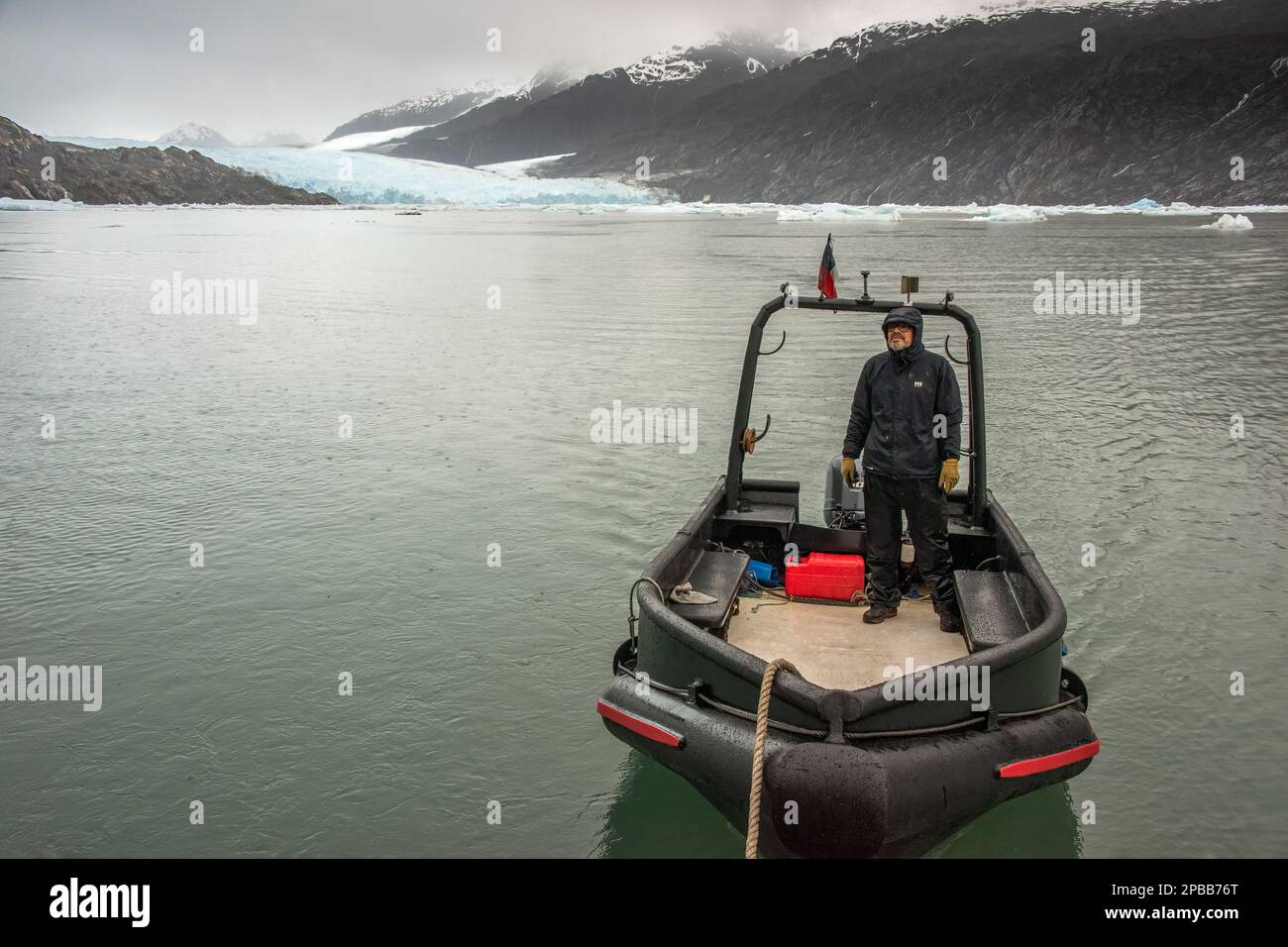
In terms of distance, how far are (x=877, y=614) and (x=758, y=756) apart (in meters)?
2.04

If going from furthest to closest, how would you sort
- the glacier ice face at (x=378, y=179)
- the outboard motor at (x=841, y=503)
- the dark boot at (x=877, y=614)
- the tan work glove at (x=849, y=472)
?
the glacier ice face at (x=378, y=179), the outboard motor at (x=841, y=503), the tan work glove at (x=849, y=472), the dark boot at (x=877, y=614)

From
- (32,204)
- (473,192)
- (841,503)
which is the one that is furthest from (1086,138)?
(841,503)

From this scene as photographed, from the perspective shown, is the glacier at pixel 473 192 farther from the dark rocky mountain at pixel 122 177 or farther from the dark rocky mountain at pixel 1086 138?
the dark rocky mountain at pixel 1086 138

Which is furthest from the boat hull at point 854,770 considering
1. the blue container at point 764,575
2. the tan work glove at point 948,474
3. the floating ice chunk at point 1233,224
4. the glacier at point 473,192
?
the glacier at point 473,192

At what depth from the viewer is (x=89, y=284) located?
101 feet

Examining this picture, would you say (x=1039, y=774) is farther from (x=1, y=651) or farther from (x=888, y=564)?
(x=1, y=651)

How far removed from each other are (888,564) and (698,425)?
7.34 meters

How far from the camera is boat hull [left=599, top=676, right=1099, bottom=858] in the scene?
13.8 ft

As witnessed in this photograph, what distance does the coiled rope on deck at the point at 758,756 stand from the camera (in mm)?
4328

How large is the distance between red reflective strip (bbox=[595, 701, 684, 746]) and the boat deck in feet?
2.97

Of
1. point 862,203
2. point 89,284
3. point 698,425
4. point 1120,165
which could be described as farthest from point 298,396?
point 862,203

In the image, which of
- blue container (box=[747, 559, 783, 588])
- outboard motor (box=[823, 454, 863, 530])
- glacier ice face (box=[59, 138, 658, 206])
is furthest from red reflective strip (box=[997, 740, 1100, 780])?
glacier ice face (box=[59, 138, 658, 206])

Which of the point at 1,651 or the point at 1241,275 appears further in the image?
the point at 1241,275

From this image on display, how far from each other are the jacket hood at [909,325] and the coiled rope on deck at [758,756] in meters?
2.29
